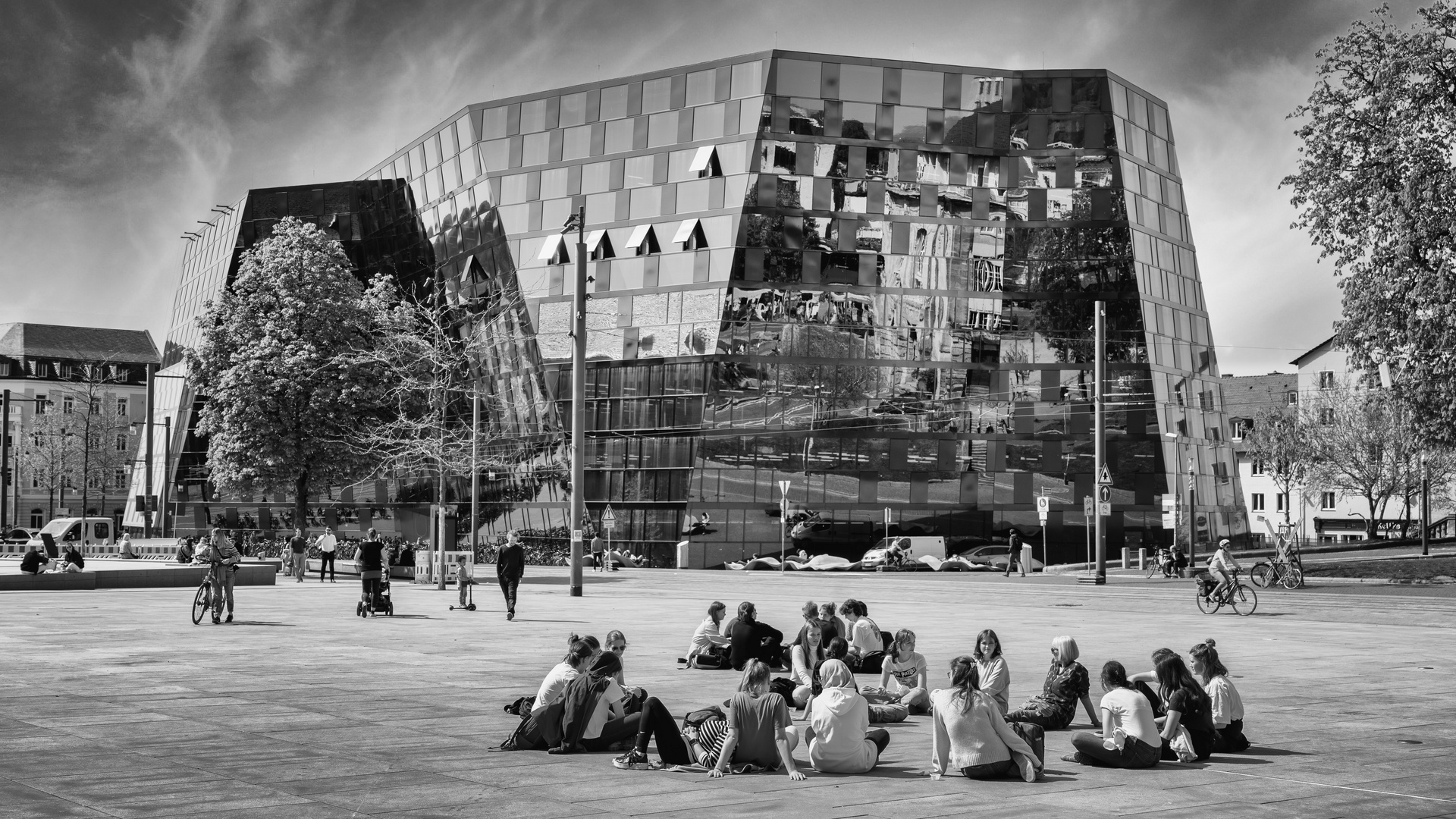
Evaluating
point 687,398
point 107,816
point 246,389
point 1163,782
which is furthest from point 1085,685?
point 687,398

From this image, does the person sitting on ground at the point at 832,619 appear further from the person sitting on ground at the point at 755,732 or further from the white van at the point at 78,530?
the white van at the point at 78,530

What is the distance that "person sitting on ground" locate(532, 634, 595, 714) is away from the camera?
12.1m

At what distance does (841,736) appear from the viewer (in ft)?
35.5

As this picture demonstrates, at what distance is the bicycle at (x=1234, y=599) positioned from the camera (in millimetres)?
30344

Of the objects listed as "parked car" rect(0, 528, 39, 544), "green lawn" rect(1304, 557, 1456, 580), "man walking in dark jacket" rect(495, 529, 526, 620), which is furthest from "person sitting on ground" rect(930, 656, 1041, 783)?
"parked car" rect(0, 528, 39, 544)

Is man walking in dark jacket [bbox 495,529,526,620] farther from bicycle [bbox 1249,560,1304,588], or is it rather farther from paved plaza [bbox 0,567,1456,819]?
bicycle [bbox 1249,560,1304,588]

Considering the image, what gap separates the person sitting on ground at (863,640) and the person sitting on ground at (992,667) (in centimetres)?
407

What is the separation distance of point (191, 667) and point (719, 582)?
103ft

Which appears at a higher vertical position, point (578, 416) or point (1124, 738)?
point (578, 416)

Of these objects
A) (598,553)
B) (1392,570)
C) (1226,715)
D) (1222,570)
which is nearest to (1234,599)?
(1222,570)

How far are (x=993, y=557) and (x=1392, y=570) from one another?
21.2 m

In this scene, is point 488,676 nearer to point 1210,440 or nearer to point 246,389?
point 246,389

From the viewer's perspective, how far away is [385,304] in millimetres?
55625

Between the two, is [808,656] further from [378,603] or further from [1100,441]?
[1100,441]
